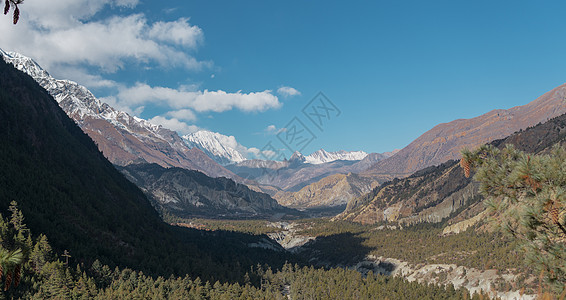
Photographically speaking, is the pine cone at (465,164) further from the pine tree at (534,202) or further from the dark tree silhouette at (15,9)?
the dark tree silhouette at (15,9)

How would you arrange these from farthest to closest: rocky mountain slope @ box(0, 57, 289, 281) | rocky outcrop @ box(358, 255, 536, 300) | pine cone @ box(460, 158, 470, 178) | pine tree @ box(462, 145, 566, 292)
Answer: rocky mountain slope @ box(0, 57, 289, 281) < rocky outcrop @ box(358, 255, 536, 300) < pine cone @ box(460, 158, 470, 178) < pine tree @ box(462, 145, 566, 292)

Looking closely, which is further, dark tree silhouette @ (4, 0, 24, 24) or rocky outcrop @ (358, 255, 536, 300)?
rocky outcrop @ (358, 255, 536, 300)

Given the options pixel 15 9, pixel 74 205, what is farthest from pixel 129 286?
pixel 15 9

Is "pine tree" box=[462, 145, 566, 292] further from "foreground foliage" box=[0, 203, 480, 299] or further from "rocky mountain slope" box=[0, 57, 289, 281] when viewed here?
"rocky mountain slope" box=[0, 57, 289, 281]

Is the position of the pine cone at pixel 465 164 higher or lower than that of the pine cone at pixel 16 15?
lower

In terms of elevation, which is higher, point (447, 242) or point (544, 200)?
point (544, 200)

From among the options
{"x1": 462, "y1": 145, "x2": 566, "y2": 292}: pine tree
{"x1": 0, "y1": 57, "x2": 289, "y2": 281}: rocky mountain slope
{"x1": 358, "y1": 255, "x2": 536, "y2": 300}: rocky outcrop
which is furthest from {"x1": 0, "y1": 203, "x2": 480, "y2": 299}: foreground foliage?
{"x1": 462, "y1": 145, "x2": 566, "y2": 292}: pine tree

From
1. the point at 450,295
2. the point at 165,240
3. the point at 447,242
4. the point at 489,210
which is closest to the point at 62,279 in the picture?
the point at 165,240

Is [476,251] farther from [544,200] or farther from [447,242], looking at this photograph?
[544,200]

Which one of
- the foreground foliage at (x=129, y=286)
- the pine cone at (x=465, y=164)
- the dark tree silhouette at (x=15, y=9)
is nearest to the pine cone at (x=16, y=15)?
the dark tree silhouette at (x=15, y=9)

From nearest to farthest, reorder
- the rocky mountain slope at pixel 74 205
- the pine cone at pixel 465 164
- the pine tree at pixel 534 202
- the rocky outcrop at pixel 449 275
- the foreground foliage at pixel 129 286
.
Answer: the pine tree at pixel 534 202
the pine cone at pixel 465 164
the foreground foliage at pixel 129 286
the rocky outcrop at pixel 449 275
the rocky mountain slope at pixel 74 205

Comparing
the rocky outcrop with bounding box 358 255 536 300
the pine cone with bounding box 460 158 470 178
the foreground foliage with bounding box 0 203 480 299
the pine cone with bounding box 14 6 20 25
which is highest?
the pine cone with bounding box 14 6 20 25

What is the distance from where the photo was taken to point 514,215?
1631 centimetres

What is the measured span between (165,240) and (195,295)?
82493 millimetres
